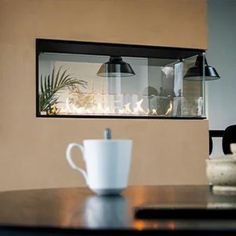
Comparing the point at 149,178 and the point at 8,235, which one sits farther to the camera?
the point at 149,178

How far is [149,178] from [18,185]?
869 millimetres

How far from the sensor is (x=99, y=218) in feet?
2.29

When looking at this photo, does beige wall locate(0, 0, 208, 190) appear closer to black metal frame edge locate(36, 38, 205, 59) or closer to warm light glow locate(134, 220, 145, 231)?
black metal frame edge locate(36, 38, 205, 59)

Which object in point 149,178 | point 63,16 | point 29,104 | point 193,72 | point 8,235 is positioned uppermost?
point 63,16

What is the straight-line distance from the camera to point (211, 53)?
21.2 ft

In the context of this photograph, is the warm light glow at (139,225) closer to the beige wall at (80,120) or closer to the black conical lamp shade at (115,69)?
the beige wall at (80,120)

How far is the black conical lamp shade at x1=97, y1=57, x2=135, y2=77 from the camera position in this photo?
3.19m

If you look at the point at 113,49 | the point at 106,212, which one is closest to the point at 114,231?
the point at 106,212

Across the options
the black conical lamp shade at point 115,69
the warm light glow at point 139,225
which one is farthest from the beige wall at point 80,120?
the warm light glow at point 139,225

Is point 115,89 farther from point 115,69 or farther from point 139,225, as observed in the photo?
point 139,225

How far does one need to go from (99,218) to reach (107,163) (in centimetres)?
31

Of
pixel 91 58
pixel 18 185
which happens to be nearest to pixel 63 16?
pixel 91 58

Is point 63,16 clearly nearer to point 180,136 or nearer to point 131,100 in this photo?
point 131,100

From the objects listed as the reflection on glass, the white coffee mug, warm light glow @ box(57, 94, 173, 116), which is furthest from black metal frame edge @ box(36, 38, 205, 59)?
the white coffee mug
